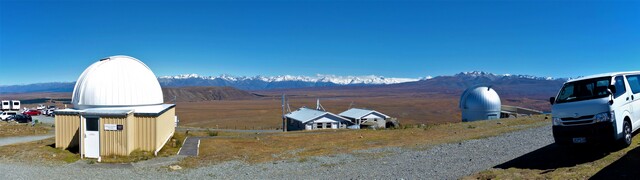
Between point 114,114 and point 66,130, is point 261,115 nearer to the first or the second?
point 66,130

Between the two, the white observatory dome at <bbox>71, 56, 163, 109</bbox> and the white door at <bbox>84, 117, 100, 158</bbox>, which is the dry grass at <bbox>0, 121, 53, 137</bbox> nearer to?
the white observatory dome at <bbox>71, 56, 163, 109</bbox>

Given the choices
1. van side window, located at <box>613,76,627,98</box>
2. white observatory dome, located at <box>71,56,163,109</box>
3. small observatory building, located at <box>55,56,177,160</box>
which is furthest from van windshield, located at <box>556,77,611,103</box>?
white observatory dome, located at <box>71,56,163,109</box>

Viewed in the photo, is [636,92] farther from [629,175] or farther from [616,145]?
[629,175]

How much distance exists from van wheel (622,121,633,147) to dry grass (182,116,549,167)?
26.6ft

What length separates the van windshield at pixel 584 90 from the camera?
32.9 ft

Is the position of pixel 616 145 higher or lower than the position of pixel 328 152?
higher

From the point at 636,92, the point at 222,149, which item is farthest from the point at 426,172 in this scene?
the point at 222,149

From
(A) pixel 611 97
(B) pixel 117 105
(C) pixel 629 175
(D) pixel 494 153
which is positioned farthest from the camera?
(B) pixel 117 105

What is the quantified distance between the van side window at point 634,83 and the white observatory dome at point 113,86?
69.3 feet

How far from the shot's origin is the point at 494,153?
13.3 m

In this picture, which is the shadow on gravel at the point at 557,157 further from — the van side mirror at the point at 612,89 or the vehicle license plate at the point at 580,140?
the van side mirror at the point at 612,89

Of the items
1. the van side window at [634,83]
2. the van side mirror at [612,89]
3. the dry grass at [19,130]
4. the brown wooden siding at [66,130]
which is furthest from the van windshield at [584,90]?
the dry grass at [19,130]

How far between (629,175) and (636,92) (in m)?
3.59

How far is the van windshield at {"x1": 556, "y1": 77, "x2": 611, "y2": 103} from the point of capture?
10.0 meters
